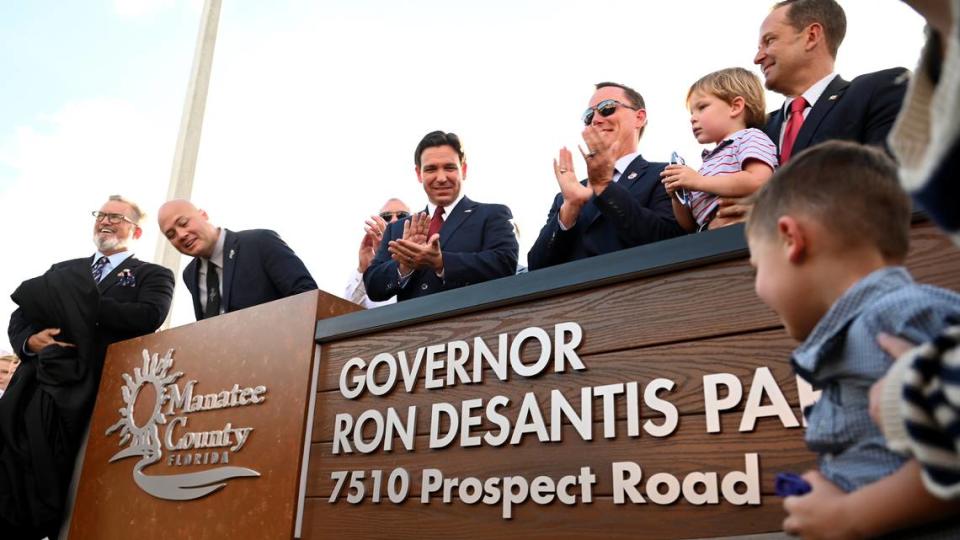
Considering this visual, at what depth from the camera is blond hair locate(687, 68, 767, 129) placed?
2189 mm

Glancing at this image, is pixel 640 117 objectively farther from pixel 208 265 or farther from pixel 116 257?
pixel 116 257

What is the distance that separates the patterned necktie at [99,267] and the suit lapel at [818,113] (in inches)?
126

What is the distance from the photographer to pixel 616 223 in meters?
2.10

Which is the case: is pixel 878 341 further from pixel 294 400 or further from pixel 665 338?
pixel 294 400

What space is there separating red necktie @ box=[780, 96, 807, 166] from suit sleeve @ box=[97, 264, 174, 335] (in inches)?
106

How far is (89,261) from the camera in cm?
392

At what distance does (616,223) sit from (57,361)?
245 cm

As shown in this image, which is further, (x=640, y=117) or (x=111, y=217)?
(x=111, y=217)

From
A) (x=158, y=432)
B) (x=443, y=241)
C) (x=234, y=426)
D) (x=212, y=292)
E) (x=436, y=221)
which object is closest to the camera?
(x=234, y=426)

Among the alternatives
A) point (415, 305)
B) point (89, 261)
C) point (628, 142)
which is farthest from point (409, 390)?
point (89, 261)

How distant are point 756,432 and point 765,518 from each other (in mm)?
146

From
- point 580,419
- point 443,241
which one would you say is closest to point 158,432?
point 443,241

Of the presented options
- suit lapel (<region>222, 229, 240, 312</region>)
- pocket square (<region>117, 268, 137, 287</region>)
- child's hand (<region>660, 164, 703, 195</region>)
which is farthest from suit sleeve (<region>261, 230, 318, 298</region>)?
child's hand (<region>660, 164, 703, 195</region>)

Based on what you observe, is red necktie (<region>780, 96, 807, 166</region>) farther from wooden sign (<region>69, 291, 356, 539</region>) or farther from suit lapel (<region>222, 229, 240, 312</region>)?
suit lapel (<region>222, 229, 240, 312</region>)
